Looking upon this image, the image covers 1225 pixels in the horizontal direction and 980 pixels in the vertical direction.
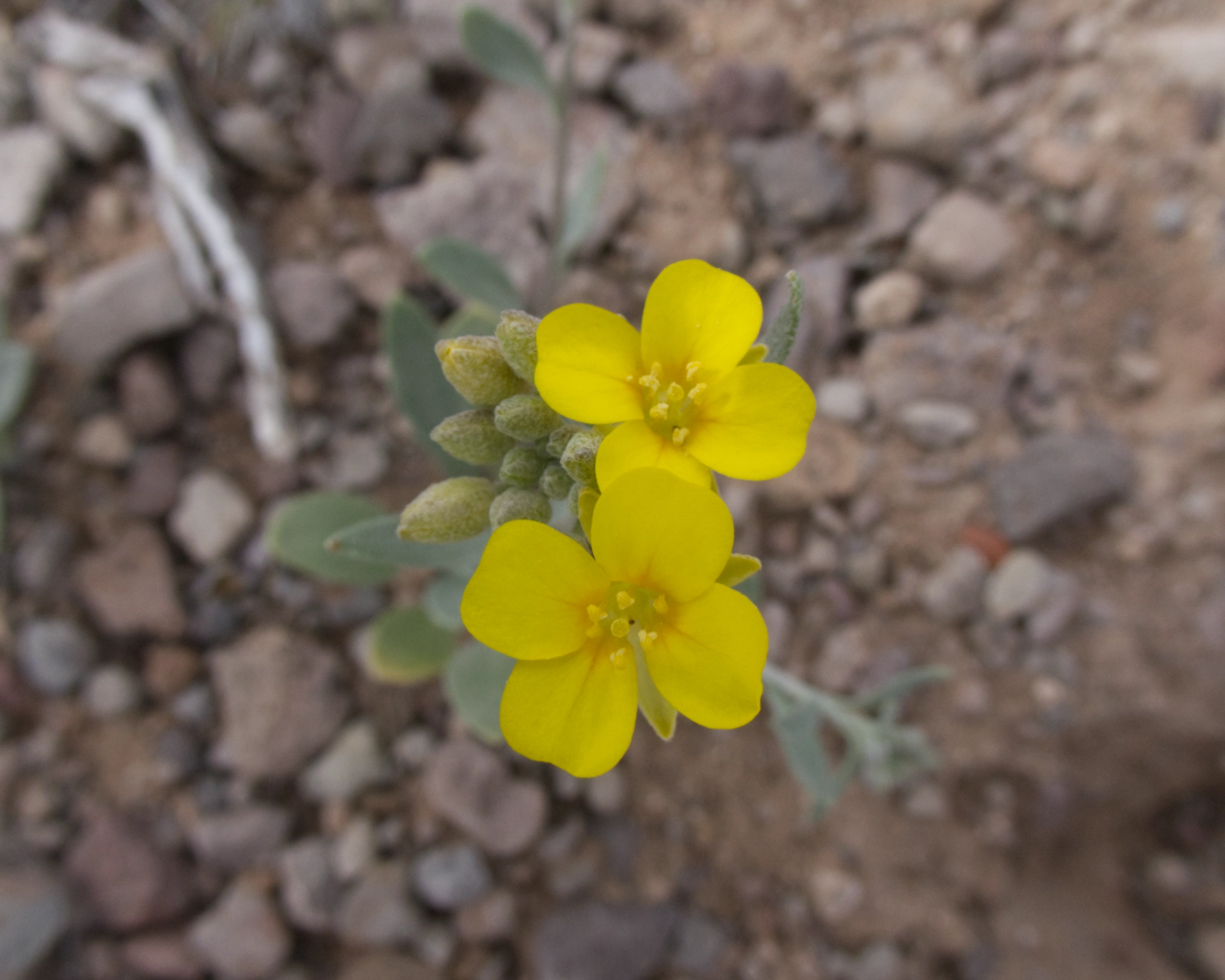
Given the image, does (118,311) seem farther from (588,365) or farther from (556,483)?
(588,365)

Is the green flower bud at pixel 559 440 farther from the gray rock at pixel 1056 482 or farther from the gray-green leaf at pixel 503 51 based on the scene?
the gray rock at pixel 1056 482

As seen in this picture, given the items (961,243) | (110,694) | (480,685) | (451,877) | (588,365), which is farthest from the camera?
(961,243)

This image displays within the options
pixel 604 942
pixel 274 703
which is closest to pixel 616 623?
pixel 604 942

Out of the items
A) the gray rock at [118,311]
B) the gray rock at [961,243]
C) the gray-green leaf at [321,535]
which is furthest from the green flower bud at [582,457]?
the gray rock at [961,243]

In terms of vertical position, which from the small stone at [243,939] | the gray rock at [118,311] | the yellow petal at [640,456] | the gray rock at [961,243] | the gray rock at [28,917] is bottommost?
the small stone at [243,939]

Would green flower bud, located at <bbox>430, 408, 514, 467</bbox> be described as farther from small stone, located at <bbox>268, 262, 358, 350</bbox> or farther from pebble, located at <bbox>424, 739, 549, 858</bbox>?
small stone, located at <bbox>268, 262, 358, 350</bbox>

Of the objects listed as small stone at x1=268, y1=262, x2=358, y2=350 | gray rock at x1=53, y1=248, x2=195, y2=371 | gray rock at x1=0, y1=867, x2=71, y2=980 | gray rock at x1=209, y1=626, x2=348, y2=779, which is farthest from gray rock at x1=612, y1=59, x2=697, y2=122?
gray rock at x1=0, y1=867, x2=71, y2=980
